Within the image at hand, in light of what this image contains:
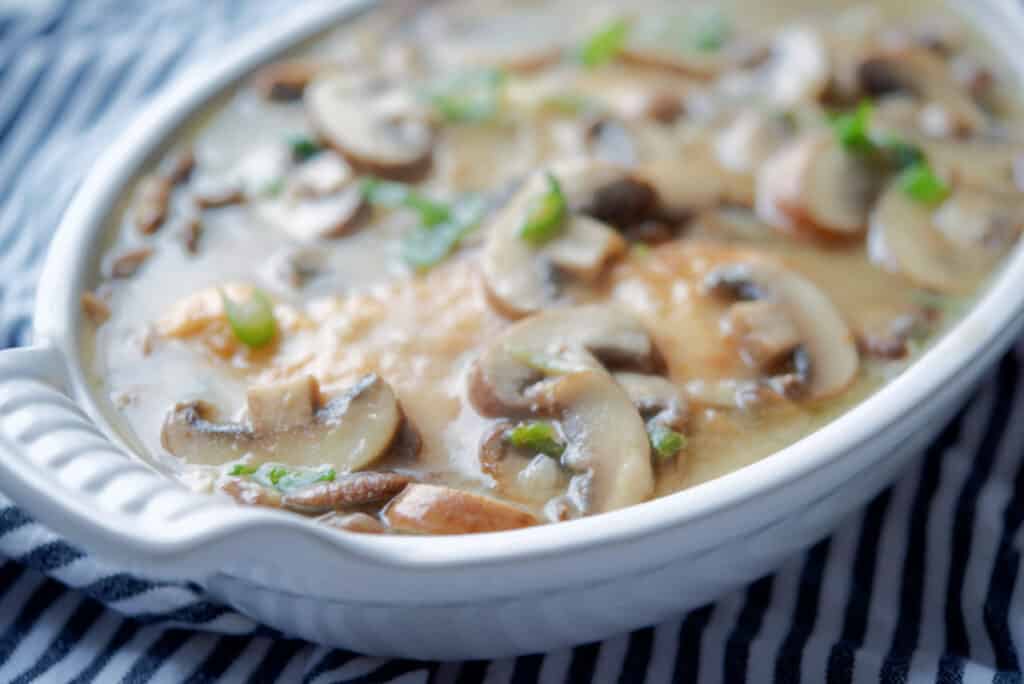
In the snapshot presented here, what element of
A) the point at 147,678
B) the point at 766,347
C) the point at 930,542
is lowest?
the point at 930,542

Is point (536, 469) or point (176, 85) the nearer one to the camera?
point (536, 469)

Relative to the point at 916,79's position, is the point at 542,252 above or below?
above

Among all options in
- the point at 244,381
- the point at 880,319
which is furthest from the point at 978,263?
the point at 244,381

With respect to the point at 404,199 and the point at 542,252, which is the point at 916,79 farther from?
the point at 404,199

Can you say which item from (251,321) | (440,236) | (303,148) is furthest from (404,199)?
(251,321)

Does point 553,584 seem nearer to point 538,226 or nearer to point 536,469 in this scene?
point 536,469

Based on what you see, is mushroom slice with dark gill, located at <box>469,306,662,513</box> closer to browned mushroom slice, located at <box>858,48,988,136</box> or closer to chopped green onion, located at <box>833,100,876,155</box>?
chopped green onion, located at <box>833,100,876,155</box>

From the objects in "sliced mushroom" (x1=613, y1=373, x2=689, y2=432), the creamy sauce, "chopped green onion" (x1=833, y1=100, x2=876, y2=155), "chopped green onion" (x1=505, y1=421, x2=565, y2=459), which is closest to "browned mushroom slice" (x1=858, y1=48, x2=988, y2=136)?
the creamy sauce
